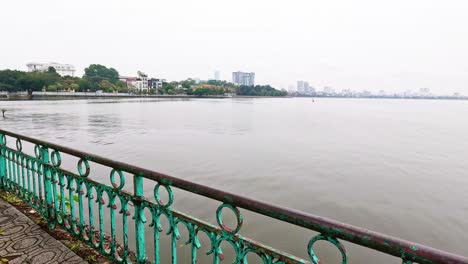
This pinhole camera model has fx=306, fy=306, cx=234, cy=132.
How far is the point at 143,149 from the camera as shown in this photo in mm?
15281

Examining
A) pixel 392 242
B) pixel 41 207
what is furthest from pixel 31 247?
pixel 392 242

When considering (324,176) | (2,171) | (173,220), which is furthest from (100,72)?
(173,220)

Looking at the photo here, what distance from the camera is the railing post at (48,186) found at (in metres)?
3.59

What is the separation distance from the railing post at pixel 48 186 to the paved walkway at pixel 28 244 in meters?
0.16

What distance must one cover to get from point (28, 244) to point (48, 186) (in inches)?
25.7

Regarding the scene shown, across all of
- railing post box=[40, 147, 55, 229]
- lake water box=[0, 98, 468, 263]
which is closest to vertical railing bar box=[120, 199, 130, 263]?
railing post box=[40, 147, 55, 229]

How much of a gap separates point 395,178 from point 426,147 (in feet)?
31.0

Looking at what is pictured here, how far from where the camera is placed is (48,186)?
3.64 metres

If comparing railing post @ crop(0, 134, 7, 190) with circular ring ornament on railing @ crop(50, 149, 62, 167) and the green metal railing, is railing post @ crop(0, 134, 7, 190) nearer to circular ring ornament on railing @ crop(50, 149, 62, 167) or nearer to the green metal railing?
the green metal railing

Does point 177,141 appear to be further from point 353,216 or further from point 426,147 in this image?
point 426,147

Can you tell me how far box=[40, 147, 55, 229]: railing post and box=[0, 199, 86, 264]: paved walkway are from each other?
0.52 feet

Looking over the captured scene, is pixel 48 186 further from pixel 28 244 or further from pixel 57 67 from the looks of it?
pixel 57 67

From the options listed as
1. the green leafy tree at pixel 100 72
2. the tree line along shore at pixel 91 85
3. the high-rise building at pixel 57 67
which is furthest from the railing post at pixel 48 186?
the high-rise building at pixel 57 67

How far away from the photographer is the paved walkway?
307 cm
